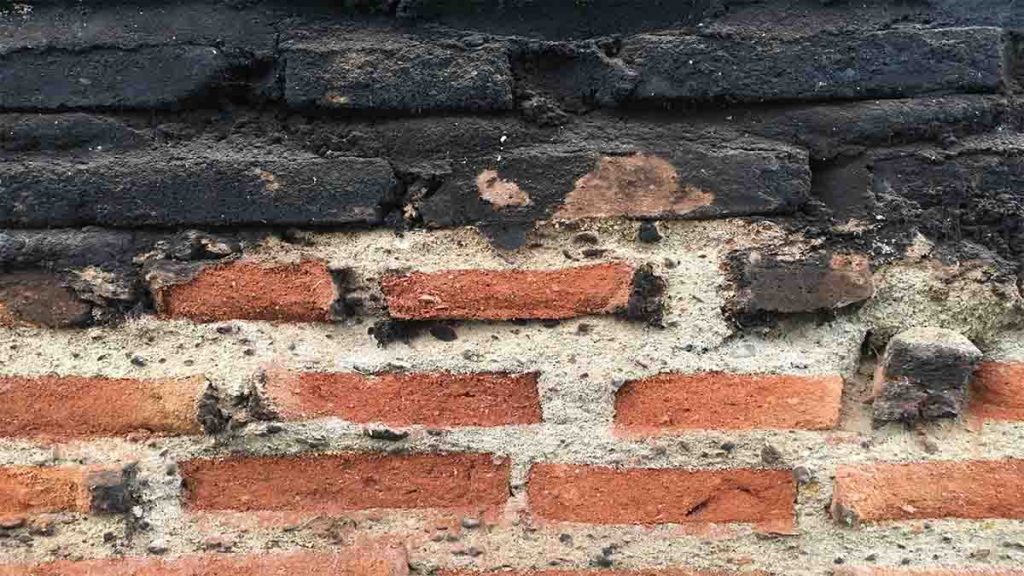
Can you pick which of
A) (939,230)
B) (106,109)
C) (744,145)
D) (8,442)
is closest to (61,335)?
(8,442)

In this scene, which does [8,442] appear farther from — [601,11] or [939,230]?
[939,230]

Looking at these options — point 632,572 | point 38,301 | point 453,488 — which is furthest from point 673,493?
point 38,301

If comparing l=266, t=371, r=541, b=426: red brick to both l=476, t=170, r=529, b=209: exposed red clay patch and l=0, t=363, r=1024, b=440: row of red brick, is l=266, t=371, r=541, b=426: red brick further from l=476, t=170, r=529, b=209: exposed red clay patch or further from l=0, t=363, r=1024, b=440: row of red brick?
l=476, t=170, r=529, b=209: exposed red clay patch

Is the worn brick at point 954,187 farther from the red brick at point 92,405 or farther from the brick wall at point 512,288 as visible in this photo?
the red brick at point 92,405

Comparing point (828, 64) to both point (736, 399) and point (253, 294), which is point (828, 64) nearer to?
point (736, 399)

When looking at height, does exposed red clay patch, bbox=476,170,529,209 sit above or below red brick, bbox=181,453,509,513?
above

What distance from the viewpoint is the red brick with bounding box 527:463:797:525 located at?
2.75 feet

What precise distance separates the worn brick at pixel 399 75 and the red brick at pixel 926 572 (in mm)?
610

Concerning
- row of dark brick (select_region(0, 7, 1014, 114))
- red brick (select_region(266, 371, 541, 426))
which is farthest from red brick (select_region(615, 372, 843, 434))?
row of dark brick (select_region(0, 7, 1014, 114))

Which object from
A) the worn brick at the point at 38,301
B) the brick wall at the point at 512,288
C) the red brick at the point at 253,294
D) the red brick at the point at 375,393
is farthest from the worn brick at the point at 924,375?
the worn brick at the point at 38,301

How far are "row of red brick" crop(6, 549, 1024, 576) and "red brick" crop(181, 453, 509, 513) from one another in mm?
52

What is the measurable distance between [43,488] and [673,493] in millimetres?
664

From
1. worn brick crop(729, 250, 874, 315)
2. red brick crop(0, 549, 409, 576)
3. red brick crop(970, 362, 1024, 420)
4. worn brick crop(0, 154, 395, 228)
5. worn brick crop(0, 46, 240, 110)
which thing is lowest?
red brick crop(0, 549, 409, 576)

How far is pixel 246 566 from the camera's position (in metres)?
0.85
